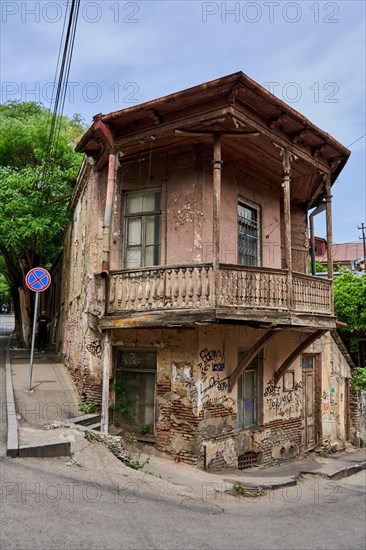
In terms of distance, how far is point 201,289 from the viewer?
8.19m

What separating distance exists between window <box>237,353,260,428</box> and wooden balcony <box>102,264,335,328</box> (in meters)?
1.92

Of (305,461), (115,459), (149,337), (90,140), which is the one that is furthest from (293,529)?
(90,140)

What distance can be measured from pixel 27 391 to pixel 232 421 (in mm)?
4458

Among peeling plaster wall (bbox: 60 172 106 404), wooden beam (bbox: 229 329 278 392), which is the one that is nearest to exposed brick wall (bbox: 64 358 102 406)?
peeling plaster wall (bbox: 60 172 106 404)

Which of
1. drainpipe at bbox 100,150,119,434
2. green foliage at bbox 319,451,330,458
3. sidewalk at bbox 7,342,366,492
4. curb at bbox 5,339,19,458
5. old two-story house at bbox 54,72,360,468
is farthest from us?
green foliage at bbox 319,451,330,458

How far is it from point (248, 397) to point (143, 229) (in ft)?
14.5

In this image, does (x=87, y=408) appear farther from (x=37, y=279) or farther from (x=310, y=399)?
(x=310, y=399)

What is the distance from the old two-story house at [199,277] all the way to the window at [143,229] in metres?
0.03

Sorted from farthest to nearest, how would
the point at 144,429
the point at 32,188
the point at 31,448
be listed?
the point at 32,188, the point at 144,429, the point at 31,448

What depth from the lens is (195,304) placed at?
8.17m

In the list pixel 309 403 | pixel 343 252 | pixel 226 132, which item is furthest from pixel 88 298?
pixel 343 252

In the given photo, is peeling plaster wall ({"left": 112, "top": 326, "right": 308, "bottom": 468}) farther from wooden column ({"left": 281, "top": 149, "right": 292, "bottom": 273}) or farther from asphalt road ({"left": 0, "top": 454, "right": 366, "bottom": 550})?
wooden column ({"left": 281, "top": 149, "right": 292, "bottom": 273})

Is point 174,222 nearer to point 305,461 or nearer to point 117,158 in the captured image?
point 117,158

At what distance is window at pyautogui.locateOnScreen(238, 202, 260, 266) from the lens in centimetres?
1084
